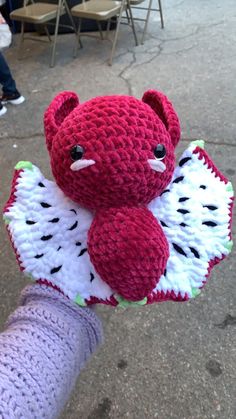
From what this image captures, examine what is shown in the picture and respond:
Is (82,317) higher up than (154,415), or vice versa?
(82,317)

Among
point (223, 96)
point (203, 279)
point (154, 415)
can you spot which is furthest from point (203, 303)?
point (223, 96)

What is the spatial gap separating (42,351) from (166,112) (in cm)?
41

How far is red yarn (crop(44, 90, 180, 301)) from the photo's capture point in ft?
1.82

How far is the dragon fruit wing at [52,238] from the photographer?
636 mm

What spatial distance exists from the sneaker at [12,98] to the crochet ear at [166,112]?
275 centimetres

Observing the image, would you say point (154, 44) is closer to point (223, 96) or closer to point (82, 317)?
point (223, 96)

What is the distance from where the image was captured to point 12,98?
323 cm

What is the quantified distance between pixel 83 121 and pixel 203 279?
1.01 feet

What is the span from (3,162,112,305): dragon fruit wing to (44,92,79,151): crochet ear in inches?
3.6

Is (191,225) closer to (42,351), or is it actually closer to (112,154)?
(112,154)

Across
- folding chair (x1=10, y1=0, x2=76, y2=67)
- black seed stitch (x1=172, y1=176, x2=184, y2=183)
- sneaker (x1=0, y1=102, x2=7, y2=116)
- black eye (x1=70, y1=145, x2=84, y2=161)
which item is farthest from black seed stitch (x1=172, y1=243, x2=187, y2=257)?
folding chair (x1=10, y1=0, x2=76, y2=67)

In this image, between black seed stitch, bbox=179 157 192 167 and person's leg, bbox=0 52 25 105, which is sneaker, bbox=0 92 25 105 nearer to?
person's leg, bbox=0 52 25 105

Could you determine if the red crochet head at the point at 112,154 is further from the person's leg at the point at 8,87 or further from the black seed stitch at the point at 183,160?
the person's leg at the point at 8,87

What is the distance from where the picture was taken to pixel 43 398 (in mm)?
580
